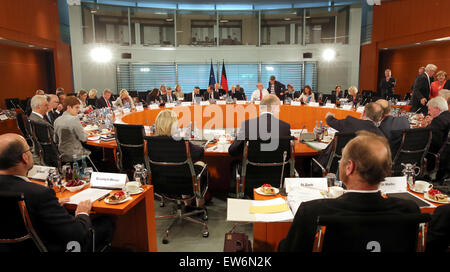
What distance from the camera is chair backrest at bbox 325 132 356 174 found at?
10.3 feet

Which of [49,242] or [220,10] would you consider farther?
[220,10]

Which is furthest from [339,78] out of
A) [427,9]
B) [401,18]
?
[427,9]

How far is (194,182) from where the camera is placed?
9.91ft

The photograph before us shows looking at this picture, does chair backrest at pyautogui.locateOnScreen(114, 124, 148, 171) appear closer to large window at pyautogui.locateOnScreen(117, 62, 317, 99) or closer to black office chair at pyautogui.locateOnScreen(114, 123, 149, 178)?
black office chair at pyautogui.locateOnScreen(114, 123, 149, 178)

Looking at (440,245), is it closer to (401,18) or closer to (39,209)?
(39,209)

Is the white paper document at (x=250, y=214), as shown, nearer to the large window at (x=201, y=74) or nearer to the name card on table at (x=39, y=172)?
the name card on table at (x=39, y=172)

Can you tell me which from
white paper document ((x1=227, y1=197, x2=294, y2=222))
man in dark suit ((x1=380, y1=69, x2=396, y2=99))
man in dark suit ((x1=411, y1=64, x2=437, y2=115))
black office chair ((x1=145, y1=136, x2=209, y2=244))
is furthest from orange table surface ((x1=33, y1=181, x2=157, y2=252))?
man in dark suit ((x1=380, y1=69, x2=396, y2=99))

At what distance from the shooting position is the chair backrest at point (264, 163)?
2977 mm

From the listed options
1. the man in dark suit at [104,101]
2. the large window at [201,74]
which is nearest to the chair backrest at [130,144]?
the man in dark suit at [104,101]

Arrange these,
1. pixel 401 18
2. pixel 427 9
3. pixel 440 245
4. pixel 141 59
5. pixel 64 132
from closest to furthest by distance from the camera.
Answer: pixel 440 245
pixel 64 132
pixel 427 9
pixel 401 18
pixel 141 59

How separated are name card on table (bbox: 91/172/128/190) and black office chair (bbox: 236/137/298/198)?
1136mm

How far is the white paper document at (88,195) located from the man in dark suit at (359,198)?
1.52 meters

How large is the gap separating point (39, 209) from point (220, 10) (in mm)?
12498

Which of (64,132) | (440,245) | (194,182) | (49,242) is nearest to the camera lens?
(440,245)
